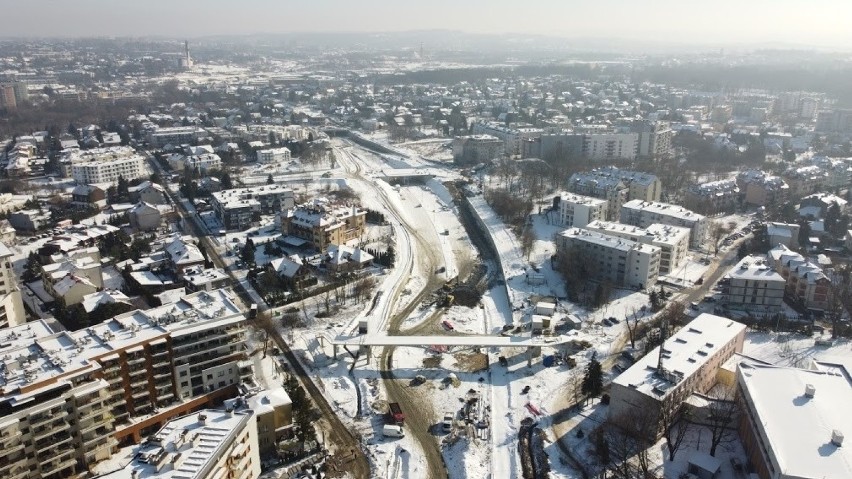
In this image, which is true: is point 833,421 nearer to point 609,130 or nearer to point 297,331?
point 297,331

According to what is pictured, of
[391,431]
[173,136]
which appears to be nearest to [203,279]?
[391,431]

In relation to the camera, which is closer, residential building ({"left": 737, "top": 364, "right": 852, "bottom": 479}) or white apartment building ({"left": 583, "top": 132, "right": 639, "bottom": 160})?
residential building ({"left": 737, "top": 364, "right": 852, "bottom": 479})

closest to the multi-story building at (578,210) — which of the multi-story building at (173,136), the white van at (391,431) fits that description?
the white van at (391,431)

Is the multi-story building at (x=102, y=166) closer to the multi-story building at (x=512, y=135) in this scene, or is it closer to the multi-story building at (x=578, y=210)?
the multi-story building at (x=512, y=135)

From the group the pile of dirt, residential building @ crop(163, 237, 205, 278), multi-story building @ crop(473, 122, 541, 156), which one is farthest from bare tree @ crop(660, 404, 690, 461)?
multi-story building @ crop(473, 122, 541, 156)

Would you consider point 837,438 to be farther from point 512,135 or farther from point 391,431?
point 512,135

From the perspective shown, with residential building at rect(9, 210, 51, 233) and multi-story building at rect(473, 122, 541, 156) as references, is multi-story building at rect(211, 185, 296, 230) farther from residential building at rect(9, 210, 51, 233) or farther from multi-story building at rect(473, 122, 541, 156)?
multi-story building at rect(473, 122, 541, 156)

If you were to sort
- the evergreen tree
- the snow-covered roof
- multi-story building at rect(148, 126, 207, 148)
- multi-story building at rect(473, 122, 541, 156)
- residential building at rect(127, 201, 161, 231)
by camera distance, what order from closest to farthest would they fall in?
the snow-covered roof < the evergreen tree < residential building at rect(127, 201, 161, 231) < multi-story building at rect(473, 122, 541, 156) < multi-story building at rect(148, 126, 207, 148)
